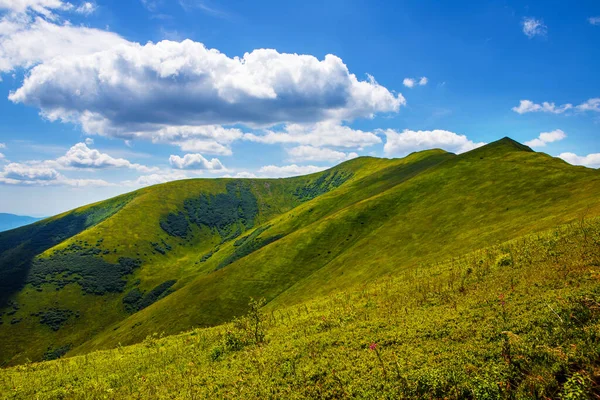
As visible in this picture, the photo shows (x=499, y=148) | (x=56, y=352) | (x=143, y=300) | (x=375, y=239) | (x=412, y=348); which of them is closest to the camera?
(x=412, y=348)

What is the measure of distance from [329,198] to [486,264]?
155 m

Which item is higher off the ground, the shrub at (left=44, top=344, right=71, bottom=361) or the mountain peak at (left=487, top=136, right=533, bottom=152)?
the mountain peak at (left=487, top=136, right=533, bottom=152)

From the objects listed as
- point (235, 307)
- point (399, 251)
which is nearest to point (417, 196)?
point (399, 251)

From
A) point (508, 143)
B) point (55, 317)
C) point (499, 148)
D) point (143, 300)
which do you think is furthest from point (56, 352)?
point (508, 143)

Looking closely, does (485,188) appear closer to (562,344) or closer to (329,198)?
(562,344)

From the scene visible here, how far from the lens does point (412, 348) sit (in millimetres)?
16453

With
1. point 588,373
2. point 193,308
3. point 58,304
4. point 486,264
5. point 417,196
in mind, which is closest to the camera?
point 588,373

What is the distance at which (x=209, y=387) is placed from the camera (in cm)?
1711

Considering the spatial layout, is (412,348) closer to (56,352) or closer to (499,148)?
(499,148)

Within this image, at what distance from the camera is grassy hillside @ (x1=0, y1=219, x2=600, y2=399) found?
1277 centimetres

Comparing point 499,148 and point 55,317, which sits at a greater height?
point 499,148

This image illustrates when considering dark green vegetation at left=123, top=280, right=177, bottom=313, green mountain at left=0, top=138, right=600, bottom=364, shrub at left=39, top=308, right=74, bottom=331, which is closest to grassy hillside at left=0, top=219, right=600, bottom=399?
green mountain at left=0, top=138, right=600, bottom=364

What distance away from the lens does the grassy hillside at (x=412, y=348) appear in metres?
12.8

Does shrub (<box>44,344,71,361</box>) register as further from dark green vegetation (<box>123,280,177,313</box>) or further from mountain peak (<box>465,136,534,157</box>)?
mountain peak (<box>465,136,534,157</box>)
